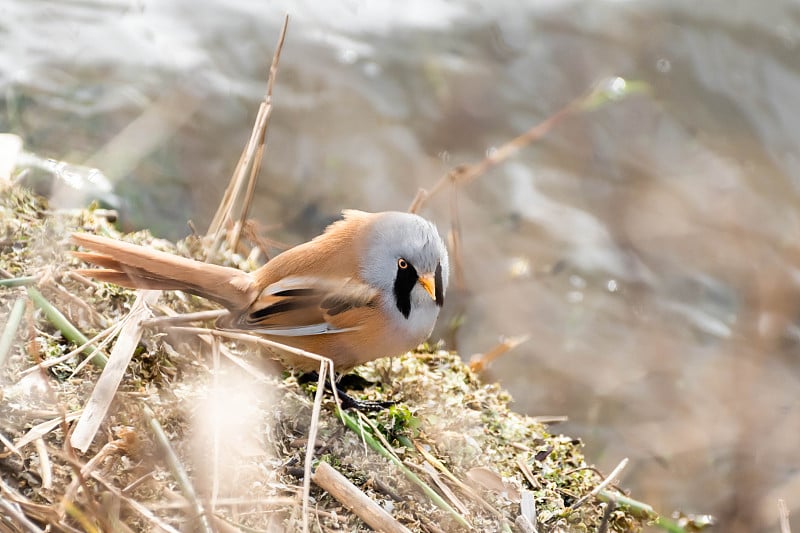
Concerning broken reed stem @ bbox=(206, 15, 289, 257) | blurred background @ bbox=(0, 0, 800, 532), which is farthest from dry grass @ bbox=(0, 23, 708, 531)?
blurred background @ bbox=(0, 0, 800, 532)

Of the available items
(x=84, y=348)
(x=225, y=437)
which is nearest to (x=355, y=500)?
(x=225, y=437)

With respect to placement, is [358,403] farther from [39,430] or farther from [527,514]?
[39,430]

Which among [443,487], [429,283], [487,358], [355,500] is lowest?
[487,358]

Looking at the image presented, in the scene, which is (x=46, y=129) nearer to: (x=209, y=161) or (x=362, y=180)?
(x=209, y=161)

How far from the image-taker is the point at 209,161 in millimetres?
6461

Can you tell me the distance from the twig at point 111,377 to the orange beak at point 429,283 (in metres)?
1.25

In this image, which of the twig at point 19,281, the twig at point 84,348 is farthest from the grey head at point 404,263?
the twig at point 19,281

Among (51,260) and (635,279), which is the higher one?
(51,260)

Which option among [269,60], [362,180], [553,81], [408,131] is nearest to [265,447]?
[362,180]

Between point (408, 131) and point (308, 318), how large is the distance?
3432 mm

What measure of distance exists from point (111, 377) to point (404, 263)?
4.94 feet

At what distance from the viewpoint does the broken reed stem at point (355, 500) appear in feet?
9.27

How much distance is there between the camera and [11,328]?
3035mm

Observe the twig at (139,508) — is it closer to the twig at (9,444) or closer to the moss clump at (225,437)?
Answer: the moss clump at (225,437)
